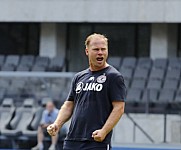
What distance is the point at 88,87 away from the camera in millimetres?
7469

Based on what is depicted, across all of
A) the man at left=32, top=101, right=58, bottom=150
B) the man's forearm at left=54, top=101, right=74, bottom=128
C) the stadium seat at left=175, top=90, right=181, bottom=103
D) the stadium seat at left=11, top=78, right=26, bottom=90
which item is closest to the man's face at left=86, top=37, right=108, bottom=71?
the man's forearm at left=54, top=101, right=74, bottom=128

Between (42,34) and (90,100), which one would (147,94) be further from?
(90,100)

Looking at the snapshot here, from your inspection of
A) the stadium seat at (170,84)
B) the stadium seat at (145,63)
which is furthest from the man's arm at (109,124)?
the stadium seat at (145,63)

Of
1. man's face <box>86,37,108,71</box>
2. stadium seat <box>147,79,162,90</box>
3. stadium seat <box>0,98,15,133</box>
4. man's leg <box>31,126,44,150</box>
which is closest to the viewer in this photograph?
man's face <box>86,37,108,71</box>

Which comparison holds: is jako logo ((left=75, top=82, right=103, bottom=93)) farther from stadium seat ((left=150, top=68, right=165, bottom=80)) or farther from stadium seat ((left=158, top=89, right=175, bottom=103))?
stadium seat ((left=150, top=68, right=165, bottom=80))

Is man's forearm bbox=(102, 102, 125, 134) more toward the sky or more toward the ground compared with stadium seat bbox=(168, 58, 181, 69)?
more toward the ground

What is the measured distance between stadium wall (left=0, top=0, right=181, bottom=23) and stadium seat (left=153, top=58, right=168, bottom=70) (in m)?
1.24

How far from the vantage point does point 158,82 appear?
20.0m

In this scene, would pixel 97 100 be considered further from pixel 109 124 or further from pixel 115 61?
pixel 115 61

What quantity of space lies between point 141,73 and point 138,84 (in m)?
0.80

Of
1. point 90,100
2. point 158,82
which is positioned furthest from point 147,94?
point 90,100

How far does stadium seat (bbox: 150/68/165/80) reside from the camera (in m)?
20.4

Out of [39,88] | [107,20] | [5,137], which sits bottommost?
[5,137]

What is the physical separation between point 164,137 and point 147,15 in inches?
221
